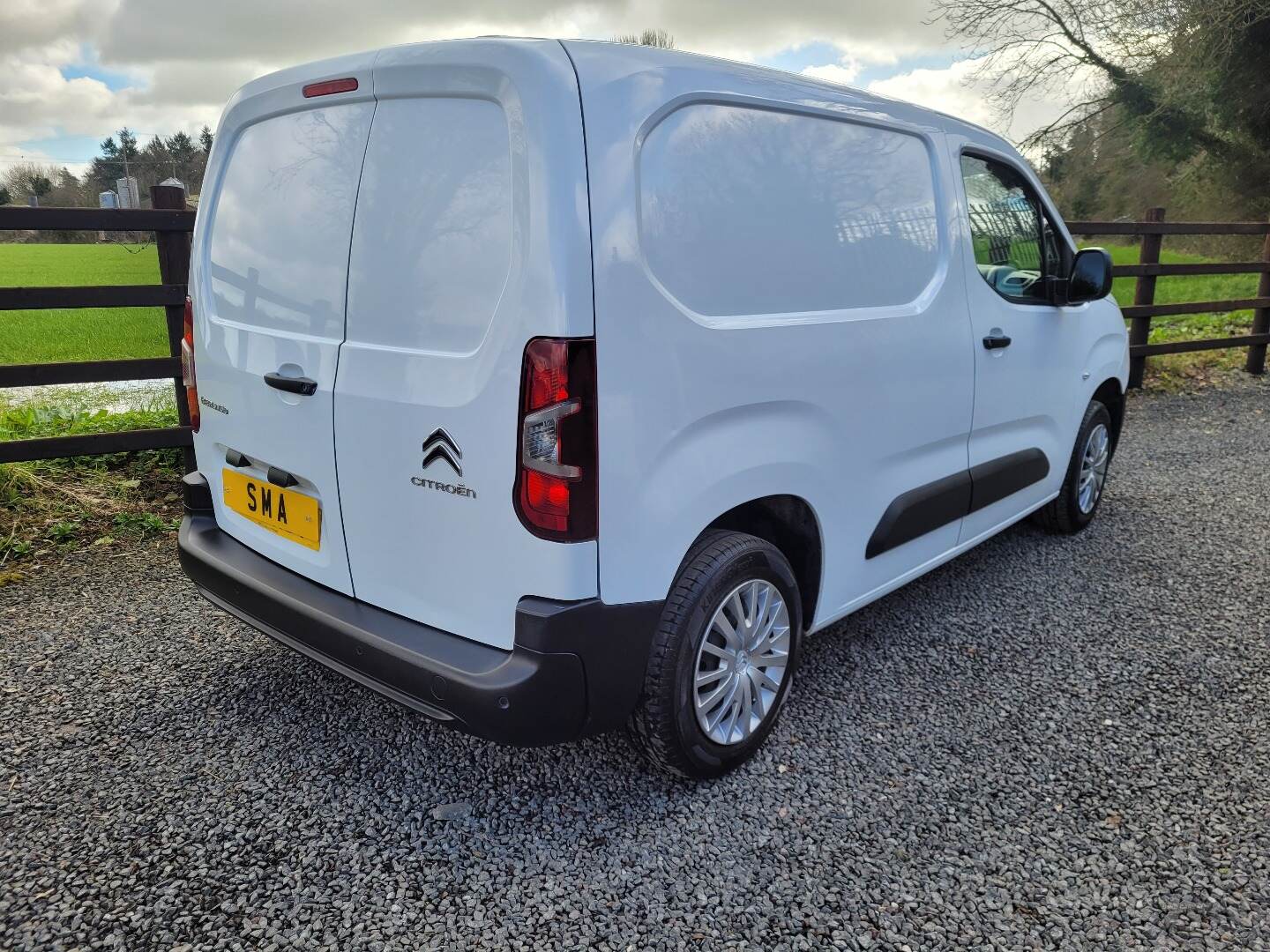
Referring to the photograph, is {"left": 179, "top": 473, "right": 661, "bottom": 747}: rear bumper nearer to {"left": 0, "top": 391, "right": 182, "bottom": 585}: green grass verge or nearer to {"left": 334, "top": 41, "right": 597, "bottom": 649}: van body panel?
{"left": 334, "top": 41, "right": 597, "bottom": 649}: van body panel

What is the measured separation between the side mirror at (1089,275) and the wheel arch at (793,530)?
6.30 feet

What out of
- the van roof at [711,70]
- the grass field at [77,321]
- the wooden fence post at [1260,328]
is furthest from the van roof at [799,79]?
the wooden fence post at [1260,328]

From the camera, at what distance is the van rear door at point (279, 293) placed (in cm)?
222

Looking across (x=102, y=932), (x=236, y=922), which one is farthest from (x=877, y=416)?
(x=102, y=932)

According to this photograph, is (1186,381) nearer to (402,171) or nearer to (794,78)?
(794,78)

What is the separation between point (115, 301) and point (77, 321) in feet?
16.2

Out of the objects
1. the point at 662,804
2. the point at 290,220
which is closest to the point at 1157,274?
the point at 662,804

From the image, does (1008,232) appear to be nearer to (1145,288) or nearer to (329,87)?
(329,87)

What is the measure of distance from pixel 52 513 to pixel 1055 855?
444cm

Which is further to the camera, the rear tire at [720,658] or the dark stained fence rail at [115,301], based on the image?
the dark stained fence rail at [115,301]

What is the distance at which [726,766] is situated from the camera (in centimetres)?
242

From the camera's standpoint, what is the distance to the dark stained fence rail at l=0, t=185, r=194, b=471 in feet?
13.0

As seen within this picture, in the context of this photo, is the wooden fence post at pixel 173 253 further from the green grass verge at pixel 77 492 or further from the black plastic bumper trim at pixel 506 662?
the black plastic bumper trim at pixel 506 662

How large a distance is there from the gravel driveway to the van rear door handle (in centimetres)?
105
